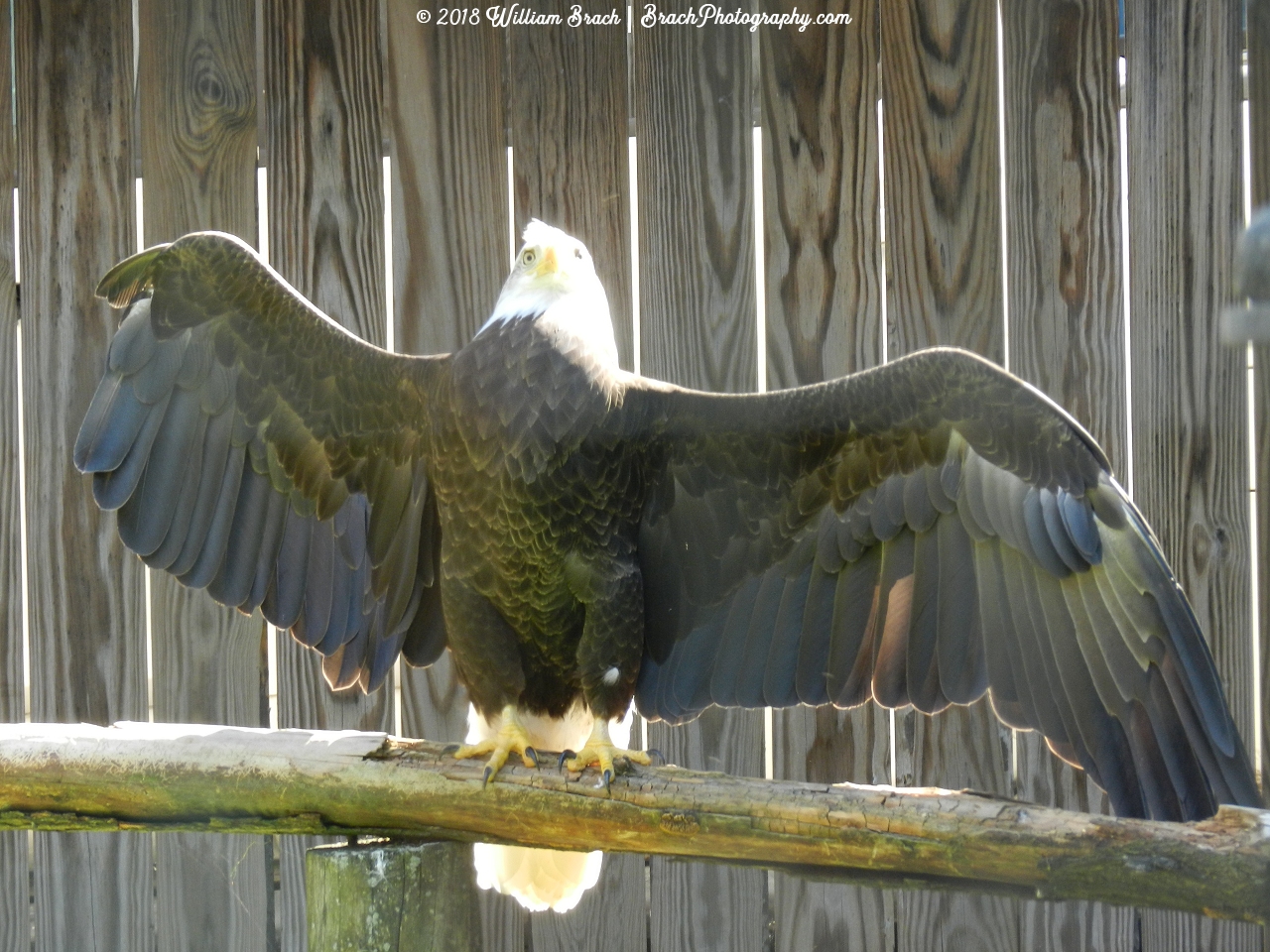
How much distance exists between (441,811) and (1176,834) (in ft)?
3.29

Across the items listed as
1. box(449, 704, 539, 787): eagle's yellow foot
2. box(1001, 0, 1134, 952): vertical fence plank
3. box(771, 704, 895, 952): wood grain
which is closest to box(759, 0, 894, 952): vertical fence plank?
box(771, 704, 895, 952): wood grain

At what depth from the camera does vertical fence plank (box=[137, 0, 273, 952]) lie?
2.43 metres

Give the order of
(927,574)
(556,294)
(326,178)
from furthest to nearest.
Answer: (326,178) → (556,294) → (927,574)

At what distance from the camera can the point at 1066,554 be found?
1.82 m

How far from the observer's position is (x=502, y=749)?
1.88m

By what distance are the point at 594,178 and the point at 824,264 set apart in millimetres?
483

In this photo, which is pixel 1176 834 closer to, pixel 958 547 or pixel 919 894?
pixel 958 547

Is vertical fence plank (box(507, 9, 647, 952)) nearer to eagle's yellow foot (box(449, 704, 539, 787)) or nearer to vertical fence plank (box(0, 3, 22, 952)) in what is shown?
eagle's yellow foot (box(449, 704, 539, 787))

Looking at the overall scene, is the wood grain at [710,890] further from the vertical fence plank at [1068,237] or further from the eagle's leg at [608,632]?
the vertical fence plank at [1068,237]

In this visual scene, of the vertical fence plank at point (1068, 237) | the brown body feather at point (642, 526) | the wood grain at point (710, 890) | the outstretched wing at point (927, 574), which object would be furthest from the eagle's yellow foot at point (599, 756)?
the vertical fence plank at point (1068, 237)

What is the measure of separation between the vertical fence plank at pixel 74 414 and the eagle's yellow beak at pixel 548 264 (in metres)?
0.95

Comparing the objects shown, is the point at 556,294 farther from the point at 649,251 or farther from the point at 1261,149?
the point at 1261,149

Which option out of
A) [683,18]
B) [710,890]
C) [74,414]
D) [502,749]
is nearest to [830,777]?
[710,890]

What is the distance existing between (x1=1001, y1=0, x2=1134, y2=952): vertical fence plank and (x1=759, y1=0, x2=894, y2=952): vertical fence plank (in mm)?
270
